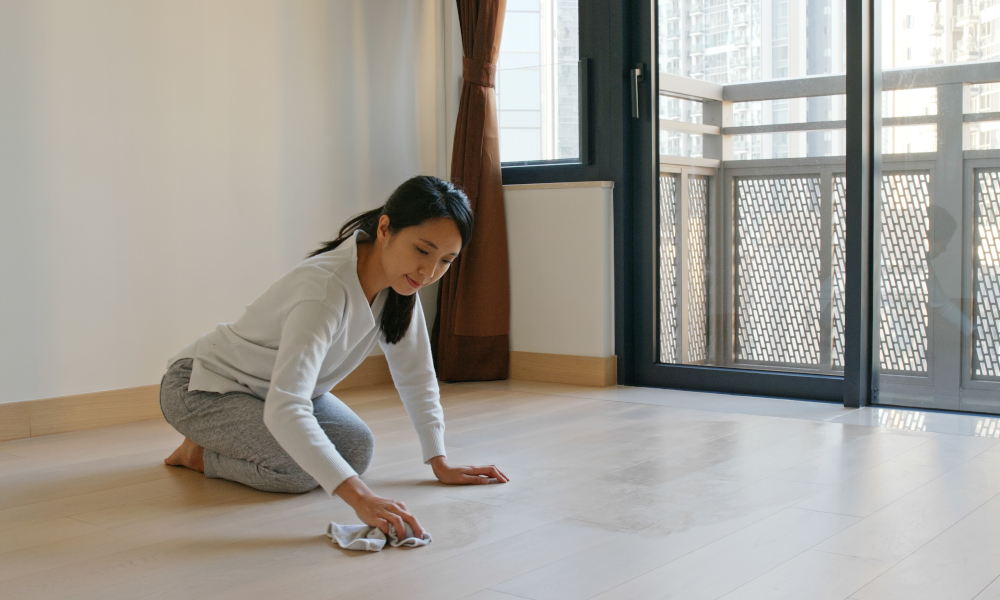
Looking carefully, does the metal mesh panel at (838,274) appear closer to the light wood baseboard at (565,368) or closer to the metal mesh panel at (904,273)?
the metal mesh panel at (904,273)

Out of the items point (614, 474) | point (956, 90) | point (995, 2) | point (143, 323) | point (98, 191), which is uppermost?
point (995, 2)

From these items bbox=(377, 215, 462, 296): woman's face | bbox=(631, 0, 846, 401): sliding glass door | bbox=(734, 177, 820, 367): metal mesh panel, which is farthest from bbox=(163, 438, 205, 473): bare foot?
bbox=(734, 177, 820, 367): metal mesh panel

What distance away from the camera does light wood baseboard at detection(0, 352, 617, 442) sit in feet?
8.13

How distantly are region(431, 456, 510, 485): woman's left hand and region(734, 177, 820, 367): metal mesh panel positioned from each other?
1.49 metres

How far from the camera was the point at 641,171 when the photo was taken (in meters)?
3.31

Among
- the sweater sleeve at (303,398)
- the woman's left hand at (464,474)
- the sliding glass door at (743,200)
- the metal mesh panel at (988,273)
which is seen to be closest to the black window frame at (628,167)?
the sliding glass door at (743,200)

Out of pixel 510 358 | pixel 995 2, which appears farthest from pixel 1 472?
pixel 995 2

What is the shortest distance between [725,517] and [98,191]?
1984mm

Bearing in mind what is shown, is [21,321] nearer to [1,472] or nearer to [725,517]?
[1,472]

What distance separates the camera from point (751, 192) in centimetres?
305

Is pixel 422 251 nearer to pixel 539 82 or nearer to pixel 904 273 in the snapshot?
pixel 904 273

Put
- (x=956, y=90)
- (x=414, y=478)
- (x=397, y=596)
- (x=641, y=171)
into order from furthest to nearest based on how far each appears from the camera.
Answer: (x=641, y=171), (x=956, y=90), (x=414, y=478), (x=397, y=596)

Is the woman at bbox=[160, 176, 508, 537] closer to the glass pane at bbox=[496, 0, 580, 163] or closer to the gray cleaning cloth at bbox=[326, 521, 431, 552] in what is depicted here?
the gray cleaning cloth at bbox=[326, 521, 431, 552]

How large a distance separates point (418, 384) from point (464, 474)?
0.21 m
